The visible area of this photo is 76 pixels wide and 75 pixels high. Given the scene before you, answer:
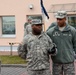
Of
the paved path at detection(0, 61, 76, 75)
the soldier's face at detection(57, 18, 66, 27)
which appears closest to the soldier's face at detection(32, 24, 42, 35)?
the soldier's face at detection(57, 18, 66, 27)

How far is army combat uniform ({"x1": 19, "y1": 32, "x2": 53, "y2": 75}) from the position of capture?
5.56 metres

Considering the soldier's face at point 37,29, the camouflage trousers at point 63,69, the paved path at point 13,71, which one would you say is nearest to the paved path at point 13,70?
the paved path at point 13,71

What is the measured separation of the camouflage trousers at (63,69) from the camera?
6016mm

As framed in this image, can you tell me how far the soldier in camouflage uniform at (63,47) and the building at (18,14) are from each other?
1247 cm

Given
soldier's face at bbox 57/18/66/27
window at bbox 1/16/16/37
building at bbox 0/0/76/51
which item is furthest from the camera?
window at bbox 1/16/16/37

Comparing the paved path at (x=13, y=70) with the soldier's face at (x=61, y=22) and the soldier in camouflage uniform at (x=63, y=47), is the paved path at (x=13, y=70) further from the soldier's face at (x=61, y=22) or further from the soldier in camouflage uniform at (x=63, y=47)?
the soldier's face at (x=61, y=22)

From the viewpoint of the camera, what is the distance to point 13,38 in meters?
19.6

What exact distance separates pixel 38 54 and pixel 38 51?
1.8 inches

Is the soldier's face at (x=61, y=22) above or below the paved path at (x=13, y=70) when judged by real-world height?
above

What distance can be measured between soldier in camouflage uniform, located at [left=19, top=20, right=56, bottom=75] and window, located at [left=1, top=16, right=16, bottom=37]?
565 inches

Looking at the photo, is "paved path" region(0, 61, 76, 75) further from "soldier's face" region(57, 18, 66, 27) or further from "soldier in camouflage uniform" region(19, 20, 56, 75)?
"soldier in camouflage uniform" region(19, 20, 56, 75)

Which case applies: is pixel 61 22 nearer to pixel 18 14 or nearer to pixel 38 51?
pixel 38 51

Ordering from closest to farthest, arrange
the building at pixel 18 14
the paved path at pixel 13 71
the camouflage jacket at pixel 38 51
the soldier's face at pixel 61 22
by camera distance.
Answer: the camouflage jacket at pixel 38 51
the soldier's face at pixel 61 22
the paved path at pixel 13 71
the building at pixel 18 14

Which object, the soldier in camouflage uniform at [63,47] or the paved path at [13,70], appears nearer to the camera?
the soldier in camouflage uniform at [63,47]
